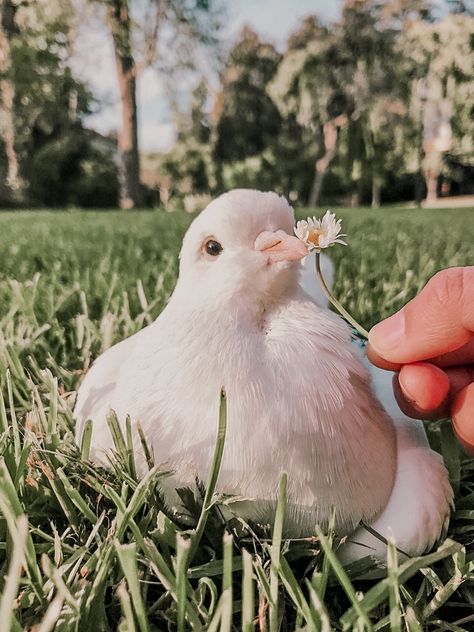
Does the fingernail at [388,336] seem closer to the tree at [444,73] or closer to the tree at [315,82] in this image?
the tree at [315,82]

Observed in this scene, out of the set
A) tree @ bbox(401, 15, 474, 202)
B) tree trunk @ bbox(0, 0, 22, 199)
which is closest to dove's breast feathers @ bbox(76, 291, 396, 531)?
tree trunk @ bbox(0, 0, 22, 199)

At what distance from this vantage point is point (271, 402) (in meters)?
0.93

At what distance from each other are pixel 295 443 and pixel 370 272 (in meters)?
2.48

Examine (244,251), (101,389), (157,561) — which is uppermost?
(244,251)

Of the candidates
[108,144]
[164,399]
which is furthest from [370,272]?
[108,144]

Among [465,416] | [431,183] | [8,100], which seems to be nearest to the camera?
[465,416]

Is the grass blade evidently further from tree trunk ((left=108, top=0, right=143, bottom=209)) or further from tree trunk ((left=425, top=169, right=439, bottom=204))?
tree trunk ((left=425, top=169, right=439, bottom=204))

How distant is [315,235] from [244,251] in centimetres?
15

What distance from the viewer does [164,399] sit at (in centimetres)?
100

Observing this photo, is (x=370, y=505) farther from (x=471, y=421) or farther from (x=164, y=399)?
(x=164, y=399)

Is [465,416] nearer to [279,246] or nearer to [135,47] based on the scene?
[279,246]

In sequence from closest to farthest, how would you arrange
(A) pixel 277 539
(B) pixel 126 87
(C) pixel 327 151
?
1. (A) pixel 277 539
2. (B) pixel 126 87
3. (C) pixel 327 151

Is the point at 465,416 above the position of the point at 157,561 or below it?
above

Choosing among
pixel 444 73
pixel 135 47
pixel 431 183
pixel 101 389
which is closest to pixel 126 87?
pixel 135 47
